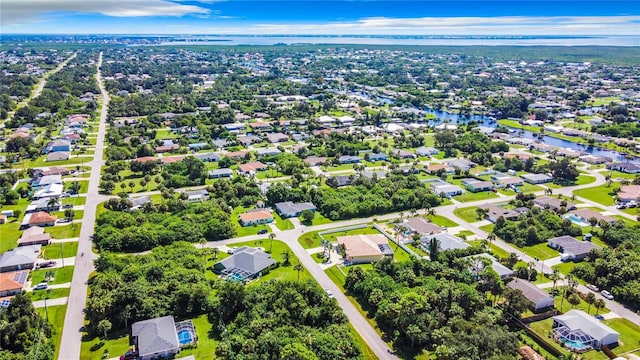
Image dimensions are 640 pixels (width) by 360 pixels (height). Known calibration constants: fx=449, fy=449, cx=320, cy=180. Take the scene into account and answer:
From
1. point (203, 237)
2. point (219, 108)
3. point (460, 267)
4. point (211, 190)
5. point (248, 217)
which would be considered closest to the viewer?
point (460, 267)

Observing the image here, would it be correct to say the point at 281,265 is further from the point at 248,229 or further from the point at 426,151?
the point at 426,151

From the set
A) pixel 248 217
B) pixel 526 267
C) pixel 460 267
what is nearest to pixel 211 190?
pixel 248 217

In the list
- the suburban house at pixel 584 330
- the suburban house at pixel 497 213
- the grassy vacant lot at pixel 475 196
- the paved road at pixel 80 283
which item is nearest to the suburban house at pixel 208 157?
the paved road at pixel 80 283

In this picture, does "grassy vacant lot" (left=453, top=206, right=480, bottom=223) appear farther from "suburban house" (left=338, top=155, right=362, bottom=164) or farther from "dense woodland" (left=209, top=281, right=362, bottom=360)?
"dense woodland" (left=209, top=281, right=362, bottom=360)

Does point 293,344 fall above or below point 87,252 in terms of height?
above

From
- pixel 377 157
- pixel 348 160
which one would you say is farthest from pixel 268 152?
pixel 377 157

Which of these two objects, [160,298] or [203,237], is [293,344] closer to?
[160,298]
